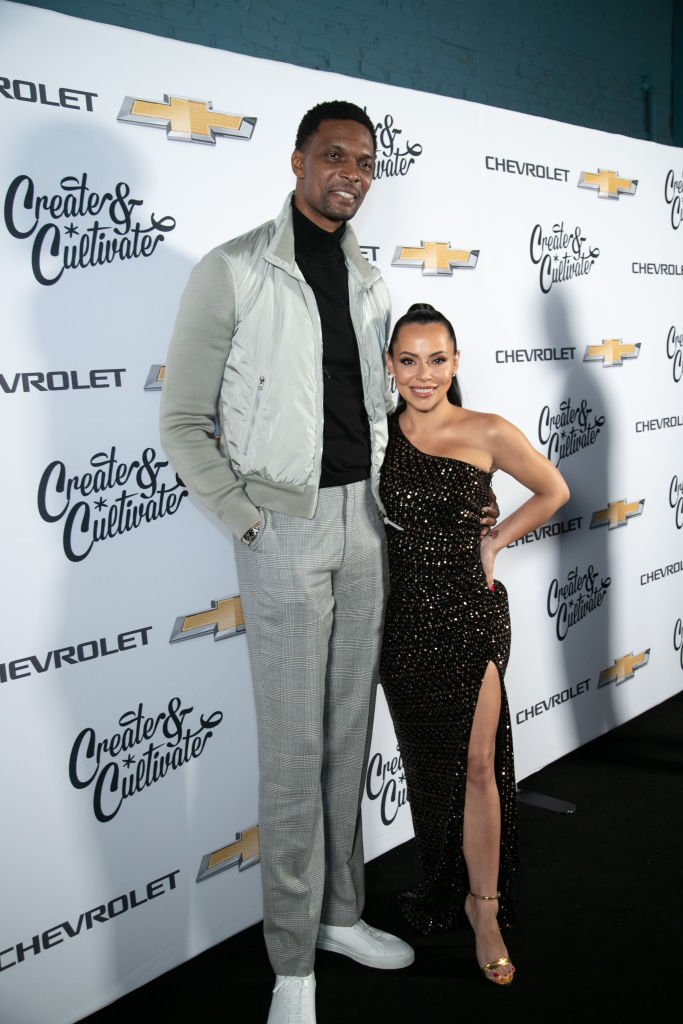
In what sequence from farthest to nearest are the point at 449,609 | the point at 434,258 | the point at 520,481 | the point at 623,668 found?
the point at 623,668 < the point at 434,258 < the point at 520,481 < the point at 449,609

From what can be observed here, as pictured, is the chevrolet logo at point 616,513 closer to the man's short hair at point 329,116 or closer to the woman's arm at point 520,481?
the woman's arm at point 520,481

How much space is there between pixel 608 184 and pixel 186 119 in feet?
6.13

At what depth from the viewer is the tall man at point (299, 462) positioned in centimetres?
185

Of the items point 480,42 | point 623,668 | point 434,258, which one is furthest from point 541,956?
point 480,42

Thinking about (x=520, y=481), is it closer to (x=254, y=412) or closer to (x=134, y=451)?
(x=254, y=412)

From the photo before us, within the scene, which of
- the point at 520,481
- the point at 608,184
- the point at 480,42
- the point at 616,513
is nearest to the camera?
the point at 520,481

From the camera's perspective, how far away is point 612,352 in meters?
3.40

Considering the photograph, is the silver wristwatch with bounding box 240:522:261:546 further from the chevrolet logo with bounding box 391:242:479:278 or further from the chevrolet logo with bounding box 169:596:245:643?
the chevrolet logo with bounding box 391:242:479:278

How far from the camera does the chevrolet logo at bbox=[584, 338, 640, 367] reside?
130 inches

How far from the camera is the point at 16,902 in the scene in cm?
193

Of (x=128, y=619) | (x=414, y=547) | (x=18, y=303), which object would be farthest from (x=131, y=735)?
(x=18, y=303)

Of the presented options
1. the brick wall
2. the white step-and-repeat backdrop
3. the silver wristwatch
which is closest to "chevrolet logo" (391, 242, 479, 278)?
the white step-and-repeat backdrop

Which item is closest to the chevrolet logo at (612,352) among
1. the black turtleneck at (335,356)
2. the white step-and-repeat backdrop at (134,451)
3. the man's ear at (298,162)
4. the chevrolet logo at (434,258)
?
the white step-and-repeat backdrop at (134,451)

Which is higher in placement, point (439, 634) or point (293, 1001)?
point (439, 634)
